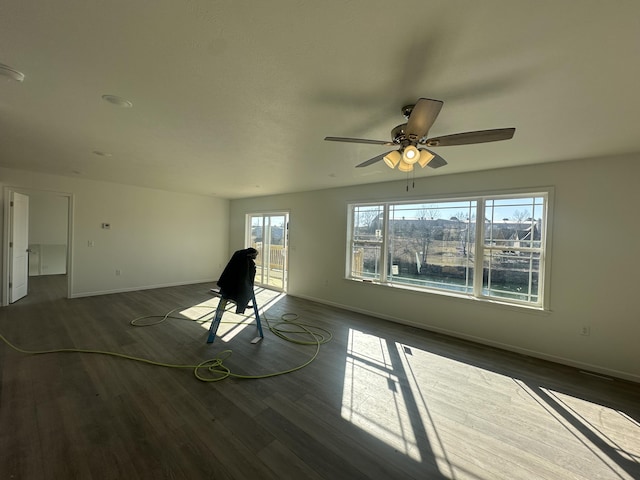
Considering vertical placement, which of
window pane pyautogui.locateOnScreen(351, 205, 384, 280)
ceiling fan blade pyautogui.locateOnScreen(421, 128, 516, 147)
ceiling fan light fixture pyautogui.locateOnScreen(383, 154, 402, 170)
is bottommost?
window pane pyautogui.locateOnScreen(351, 205, 384, 280)

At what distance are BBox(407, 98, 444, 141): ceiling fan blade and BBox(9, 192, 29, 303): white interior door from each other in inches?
263

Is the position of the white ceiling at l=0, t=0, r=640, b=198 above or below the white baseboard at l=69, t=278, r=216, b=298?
above

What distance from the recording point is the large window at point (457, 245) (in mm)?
3461

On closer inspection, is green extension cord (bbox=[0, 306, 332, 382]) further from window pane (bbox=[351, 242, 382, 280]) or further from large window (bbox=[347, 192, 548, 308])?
large window (bbox=[347, 192, 548, 308])

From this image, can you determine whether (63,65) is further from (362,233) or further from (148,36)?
(362,233)

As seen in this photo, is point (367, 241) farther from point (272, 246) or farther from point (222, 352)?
point (222, 352)

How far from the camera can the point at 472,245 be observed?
3.89 m

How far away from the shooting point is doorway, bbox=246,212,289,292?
6402mm

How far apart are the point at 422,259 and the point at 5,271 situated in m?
7.38

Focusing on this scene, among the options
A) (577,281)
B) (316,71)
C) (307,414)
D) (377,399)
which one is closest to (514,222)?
(577,281)

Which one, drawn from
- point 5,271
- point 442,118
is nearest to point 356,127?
point 442,118

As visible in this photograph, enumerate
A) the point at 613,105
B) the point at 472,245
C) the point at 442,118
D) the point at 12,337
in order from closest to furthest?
1. the point at 613,105
2. the point at 442,118
3. the point at 12,337
4. the point at 472,245

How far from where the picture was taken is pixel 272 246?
22.1ft

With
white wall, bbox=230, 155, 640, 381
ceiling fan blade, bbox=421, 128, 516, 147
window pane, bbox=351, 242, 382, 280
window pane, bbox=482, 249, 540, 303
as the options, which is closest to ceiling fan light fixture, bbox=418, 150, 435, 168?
ceiling fan blade, bbox=421, 128, 516, 147
